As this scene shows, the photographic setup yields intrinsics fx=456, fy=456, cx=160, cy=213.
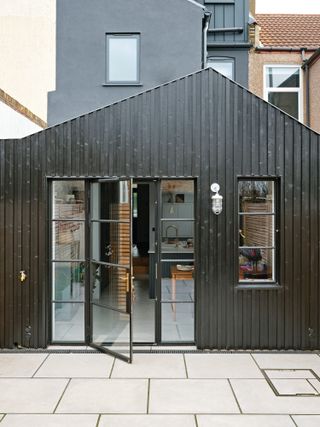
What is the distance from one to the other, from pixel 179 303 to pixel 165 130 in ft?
8.74

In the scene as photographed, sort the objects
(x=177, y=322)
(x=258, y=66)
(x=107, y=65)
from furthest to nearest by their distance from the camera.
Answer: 1. (x=258, y=66)
2. (x=107, y=65)
3. (x=177, y=322)

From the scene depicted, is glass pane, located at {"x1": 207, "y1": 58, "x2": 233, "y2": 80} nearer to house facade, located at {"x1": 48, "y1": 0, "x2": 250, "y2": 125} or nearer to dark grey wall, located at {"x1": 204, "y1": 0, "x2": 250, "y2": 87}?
dark grey wall, located at {"x1": 204, "y1": 0, "x2": 250, "y2": 87}

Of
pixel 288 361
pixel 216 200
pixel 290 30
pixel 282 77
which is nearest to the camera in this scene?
pixel 288 361

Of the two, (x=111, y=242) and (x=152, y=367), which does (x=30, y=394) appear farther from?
(x=111, y=242)

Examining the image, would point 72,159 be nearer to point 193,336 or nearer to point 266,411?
point 193,336

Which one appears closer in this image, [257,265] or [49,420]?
[49,420]

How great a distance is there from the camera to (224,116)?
6898 millimetres

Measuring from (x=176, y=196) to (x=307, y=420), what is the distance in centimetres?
366

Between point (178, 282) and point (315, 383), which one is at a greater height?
point (178, 282)

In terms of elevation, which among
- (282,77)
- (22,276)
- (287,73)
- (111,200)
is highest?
(287,73)

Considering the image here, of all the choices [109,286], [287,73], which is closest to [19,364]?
[109,286]

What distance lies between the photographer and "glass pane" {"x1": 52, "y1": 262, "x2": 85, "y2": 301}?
23.2 ft

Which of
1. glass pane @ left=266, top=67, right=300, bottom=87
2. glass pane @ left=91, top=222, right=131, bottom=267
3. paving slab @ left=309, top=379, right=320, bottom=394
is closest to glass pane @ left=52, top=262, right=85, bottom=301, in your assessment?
glass pane @ left=91, top=222, right=131, bottom=267

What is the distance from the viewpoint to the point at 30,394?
209 inches
